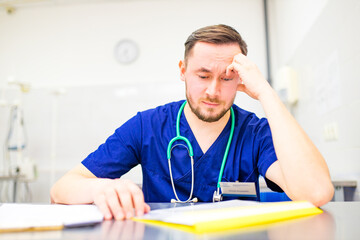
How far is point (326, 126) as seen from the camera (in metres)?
1.81

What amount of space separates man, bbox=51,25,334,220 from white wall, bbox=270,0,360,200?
530 millimetres

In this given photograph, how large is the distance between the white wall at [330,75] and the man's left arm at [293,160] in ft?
1.90

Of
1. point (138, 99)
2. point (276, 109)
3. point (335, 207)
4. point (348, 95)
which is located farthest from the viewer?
point (138, 99)

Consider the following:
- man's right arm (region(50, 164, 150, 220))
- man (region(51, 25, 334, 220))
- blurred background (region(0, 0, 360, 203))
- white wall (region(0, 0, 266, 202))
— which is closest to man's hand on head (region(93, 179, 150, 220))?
man's right arm (region(50, 164, 150, 220))

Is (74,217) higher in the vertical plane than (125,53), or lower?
lower

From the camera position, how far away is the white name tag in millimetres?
970

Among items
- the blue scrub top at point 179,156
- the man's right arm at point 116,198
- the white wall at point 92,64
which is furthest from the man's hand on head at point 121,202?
the white wall at point 92,64

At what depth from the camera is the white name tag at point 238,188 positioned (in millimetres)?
970

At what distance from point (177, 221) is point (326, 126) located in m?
1.57

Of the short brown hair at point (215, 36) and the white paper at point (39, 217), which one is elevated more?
the short brown hair at point (215, 36)

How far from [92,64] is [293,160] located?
2.96 metres

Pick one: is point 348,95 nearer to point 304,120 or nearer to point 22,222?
point 304,120

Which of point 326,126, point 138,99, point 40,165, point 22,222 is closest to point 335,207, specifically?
point 22,222

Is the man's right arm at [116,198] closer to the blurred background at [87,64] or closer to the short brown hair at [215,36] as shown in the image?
the short brown hair at [215,36]
